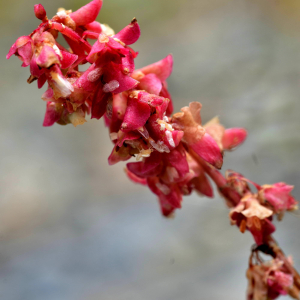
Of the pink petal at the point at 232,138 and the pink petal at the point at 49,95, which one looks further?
the pink petal at the point at 232,138

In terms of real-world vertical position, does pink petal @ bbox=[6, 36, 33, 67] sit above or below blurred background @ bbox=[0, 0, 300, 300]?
below

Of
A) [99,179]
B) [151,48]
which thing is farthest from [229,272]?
[151,48]

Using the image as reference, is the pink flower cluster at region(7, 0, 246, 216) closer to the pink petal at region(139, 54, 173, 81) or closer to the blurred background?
the pink petal at region(139, 54, 173, 81)

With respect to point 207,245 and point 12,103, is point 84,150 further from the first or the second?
point 207,245

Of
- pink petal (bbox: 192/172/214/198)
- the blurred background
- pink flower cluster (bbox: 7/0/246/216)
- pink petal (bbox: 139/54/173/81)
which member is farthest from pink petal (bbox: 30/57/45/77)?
the blurred background

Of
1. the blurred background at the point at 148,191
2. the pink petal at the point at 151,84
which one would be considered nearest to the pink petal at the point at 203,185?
the pink petal at the point at 151,84

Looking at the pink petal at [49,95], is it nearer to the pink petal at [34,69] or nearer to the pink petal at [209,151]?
the pink petal at [34,69]
